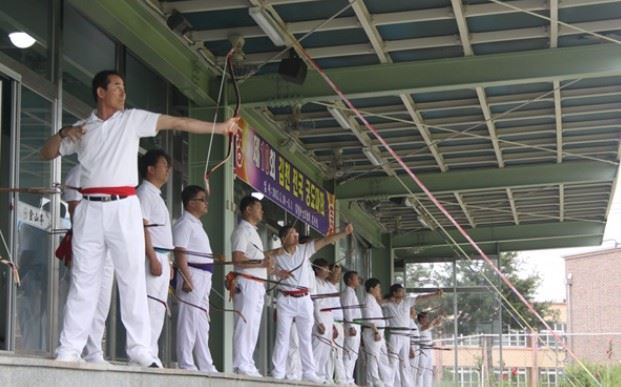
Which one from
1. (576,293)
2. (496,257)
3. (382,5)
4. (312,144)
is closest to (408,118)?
(312,144)

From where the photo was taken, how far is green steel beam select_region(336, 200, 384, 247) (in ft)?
57.0

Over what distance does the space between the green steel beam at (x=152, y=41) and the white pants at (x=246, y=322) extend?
6.87ft

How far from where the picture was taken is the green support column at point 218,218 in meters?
11.2

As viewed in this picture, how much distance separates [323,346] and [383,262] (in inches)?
352

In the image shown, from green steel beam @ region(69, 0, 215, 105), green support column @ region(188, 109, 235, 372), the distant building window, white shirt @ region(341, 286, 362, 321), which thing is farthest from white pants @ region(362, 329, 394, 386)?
the distant building window

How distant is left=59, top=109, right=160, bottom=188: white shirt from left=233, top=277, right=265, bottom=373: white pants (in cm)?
320

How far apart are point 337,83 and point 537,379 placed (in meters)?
13.1

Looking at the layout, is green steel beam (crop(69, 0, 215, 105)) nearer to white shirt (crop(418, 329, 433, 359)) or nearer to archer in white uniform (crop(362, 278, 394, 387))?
archer in white uniform (crop(362, 278, 394, 387))

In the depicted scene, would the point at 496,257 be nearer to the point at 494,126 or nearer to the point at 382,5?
the point at 494,126

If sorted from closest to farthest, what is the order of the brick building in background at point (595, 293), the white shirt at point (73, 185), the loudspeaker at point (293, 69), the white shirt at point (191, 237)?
1. the white shirt at point (73, 185)
2. the white shirt at point (191, 237)
3. the loudspeaker at point (293, 69)
4. the brick building in background at point (595, 293)

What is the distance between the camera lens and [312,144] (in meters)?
15.0

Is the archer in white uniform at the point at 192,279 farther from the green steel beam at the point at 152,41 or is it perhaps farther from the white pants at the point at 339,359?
the white pants at the point at 339,359

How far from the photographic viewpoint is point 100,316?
6.95m

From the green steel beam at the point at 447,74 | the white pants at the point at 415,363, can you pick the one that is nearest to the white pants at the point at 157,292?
the green steel beam at the point at 447,74
